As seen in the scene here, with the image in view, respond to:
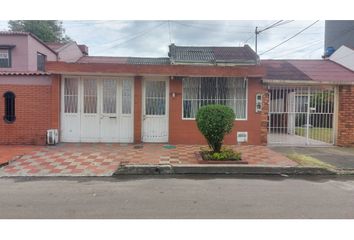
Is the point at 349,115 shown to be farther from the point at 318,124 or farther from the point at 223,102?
the point at 223,102

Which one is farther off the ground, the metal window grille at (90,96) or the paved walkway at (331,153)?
the metal window grille at (90,96)

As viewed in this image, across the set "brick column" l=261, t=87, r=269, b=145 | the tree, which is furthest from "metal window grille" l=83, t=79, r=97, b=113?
the tree

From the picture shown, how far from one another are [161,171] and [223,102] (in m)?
4.58

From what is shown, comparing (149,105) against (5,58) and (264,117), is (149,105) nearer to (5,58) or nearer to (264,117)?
(264,117)

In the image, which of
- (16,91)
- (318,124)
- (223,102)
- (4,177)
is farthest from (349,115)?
(16,91)

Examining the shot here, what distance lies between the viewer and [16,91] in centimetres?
952

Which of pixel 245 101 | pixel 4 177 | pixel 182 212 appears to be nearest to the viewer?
pixel 182 212

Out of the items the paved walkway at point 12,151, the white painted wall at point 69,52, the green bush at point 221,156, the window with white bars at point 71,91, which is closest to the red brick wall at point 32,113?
the window with white bars at point 71,91

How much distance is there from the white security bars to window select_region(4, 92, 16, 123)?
9.57 m

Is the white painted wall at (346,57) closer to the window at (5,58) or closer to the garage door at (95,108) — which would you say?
the garage door at (95,108)

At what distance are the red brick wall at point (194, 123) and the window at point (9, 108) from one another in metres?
5.70

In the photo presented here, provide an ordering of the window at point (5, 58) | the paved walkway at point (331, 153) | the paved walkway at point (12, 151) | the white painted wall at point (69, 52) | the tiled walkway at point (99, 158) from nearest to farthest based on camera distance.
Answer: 1. the tiled walkway at point (99, 158)
2. the paved walkway at point (331, 153)
3. the paved walkway at point (12, 151)
4. the window at point (5, 58)
5. the white painted wall at point (69, 52)

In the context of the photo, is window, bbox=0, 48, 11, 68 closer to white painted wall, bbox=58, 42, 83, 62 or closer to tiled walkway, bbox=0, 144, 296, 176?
white painted wall, bbox=58, 42, 83, 62

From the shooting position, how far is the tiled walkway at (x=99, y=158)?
6.43 metres
